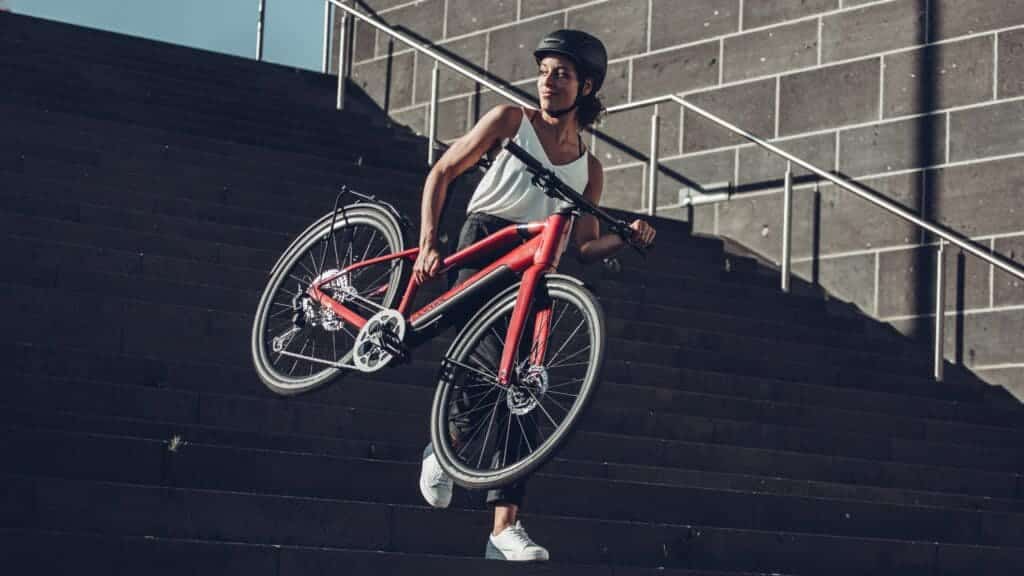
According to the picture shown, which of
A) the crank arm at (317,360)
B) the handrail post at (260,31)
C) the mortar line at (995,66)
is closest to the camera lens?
the crank arm at (317,360)

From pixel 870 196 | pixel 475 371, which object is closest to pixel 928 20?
pixel 870 196

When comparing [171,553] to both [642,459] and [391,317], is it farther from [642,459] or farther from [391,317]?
[642,459]

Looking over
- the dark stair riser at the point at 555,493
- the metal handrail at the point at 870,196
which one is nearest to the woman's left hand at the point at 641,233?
the dark stair riser at the point at 555,493

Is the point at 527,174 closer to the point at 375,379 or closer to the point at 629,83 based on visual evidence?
the point at 375,379

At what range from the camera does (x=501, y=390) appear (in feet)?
22.4

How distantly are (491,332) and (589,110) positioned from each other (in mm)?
863

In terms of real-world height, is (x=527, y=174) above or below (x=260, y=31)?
below

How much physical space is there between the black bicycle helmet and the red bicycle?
36cm

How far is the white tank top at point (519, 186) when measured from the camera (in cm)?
714

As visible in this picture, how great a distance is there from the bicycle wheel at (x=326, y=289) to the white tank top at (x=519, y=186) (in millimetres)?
546

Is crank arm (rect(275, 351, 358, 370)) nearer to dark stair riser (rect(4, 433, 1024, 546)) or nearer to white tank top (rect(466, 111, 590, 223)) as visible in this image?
dark stair riser (rect(4, 433, 1024, 546))

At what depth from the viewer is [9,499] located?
6723 mm

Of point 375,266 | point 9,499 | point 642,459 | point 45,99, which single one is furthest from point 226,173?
point 9,499

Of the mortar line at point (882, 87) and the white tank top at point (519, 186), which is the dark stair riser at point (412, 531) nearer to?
the white tank top at point (519, 186)
